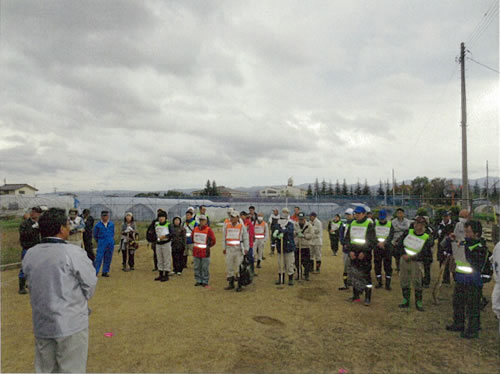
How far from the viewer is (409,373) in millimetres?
4016

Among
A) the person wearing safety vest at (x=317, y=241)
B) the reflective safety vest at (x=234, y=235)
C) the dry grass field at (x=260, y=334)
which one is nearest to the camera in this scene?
the dry grass field at (x=260, y=334)

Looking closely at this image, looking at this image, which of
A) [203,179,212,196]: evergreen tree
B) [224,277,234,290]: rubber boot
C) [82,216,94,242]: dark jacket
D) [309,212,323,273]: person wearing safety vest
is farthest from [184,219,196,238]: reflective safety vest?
[203,179,212,196]: evergreen tree

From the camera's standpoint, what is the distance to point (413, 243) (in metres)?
6.56

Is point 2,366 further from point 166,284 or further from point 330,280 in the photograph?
point 330,280

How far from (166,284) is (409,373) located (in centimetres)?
620

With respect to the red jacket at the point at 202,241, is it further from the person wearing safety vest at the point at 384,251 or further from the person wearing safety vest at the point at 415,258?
the person wearing safety vest at the point at 415,258

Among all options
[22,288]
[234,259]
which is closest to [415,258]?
[234,259]

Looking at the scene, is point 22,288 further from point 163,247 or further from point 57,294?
point 57,294

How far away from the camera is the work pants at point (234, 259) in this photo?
Answer: 806 centimetres

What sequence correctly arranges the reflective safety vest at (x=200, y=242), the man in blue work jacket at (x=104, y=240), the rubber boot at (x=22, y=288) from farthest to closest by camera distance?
the man in blue work jacket at (x=104, y=240), the reflective safety vest at (x=200, y=242), the rubber boot at (x=22, y=288)

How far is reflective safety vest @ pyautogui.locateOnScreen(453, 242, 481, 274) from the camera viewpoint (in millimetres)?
5180

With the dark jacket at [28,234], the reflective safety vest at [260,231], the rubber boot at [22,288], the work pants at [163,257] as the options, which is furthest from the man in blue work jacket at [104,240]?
the reflective safety vest at [260,231]

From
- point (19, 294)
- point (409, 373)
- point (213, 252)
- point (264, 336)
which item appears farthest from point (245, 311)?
point (213, 252)

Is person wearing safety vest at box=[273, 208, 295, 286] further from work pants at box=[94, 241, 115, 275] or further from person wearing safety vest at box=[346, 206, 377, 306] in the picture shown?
work pants at box=[94, 241, 115, 275]
